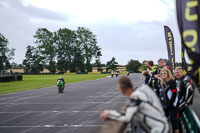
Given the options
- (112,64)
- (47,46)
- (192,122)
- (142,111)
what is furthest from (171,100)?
(112,64)

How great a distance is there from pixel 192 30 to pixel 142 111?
132cm

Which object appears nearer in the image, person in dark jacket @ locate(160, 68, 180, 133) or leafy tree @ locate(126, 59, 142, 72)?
person in dark jacket @ locate(160, 68, 180, 133)

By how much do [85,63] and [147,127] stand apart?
342 feet

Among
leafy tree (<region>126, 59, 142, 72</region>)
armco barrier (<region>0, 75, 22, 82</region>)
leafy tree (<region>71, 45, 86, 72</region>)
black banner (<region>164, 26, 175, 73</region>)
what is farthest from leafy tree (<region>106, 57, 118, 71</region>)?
→ black banner (<region>164, 26, 175, 73</region>)

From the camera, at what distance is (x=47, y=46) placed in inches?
3952

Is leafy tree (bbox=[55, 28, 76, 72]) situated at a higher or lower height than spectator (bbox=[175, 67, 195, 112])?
higher

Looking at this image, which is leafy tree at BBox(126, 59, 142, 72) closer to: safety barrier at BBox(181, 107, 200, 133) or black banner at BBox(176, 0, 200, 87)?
safety barrier at BBox(181, 107, 200, 133)

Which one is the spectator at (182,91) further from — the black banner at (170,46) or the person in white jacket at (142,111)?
the black banner at (170,46)

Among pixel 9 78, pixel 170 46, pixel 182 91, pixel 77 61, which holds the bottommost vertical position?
pixel 9 78

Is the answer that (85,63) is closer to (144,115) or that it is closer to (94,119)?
(94,119)

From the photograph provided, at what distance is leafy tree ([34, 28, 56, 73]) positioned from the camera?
100 m

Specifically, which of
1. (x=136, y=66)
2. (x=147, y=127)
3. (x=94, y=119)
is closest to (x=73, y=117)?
(x=94, y=119)

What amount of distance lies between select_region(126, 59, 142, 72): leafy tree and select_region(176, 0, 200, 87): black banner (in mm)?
143783

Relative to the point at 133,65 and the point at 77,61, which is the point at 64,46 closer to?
the point at 77,61
